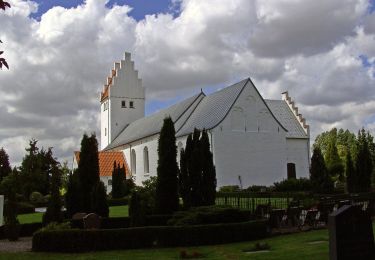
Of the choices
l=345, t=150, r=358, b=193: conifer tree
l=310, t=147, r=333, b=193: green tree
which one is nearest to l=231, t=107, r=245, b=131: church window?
l=310, t=147, r=333, b=193: green tree

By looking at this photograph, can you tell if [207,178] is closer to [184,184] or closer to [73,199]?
[184,184]

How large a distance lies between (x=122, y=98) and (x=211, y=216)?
52074 mm

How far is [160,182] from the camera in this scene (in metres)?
21.0

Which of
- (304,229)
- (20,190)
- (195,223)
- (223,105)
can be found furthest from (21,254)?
(223,105)

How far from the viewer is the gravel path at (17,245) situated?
15547mm

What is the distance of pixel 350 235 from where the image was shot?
25.6 feet

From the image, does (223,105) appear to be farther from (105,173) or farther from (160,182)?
(160,182)

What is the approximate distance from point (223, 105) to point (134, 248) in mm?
30130

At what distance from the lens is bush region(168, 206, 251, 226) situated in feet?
54.1

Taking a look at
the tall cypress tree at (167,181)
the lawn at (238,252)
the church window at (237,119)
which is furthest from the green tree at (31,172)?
the lawn at (238,252)

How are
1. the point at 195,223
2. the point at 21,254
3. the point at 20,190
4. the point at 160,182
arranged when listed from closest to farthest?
1. the point at 21,254
2. the point at 195,223
3. the point at 160,182
4. the point at 20,190

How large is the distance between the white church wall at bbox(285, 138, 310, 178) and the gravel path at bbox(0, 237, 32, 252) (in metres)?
34.1

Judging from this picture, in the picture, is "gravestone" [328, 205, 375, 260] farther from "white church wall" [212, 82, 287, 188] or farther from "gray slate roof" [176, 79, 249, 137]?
"gray slate roof" [176, 79, 249, 137]

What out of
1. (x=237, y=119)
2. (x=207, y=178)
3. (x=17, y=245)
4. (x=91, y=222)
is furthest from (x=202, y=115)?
(x=17, y=245)
